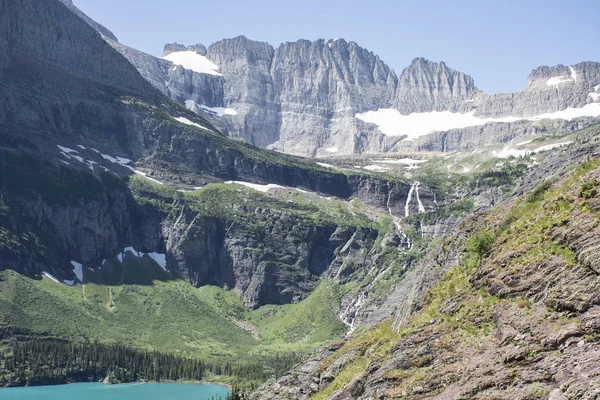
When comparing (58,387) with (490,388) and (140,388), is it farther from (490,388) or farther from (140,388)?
A: (490,388)

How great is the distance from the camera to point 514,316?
32312 mm

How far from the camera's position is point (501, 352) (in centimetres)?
3127

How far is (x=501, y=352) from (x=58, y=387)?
176m

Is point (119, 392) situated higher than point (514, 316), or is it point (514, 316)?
point (514, 316)

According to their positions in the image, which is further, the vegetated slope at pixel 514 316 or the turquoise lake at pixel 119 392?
the turquoise lake at pixel 119 392

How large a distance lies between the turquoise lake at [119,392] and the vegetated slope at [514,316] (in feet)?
441

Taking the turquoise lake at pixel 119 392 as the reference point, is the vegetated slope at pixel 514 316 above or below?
above

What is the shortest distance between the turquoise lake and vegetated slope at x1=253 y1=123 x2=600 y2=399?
134m

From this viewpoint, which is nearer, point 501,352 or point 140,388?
point 501,352

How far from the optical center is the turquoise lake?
169 metres

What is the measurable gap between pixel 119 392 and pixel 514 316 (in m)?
164

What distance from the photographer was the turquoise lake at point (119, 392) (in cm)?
16938

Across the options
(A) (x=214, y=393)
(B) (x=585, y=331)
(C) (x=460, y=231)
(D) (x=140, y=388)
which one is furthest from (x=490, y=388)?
(D) (x=140, y=388)

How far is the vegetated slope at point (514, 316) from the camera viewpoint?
2830cm
